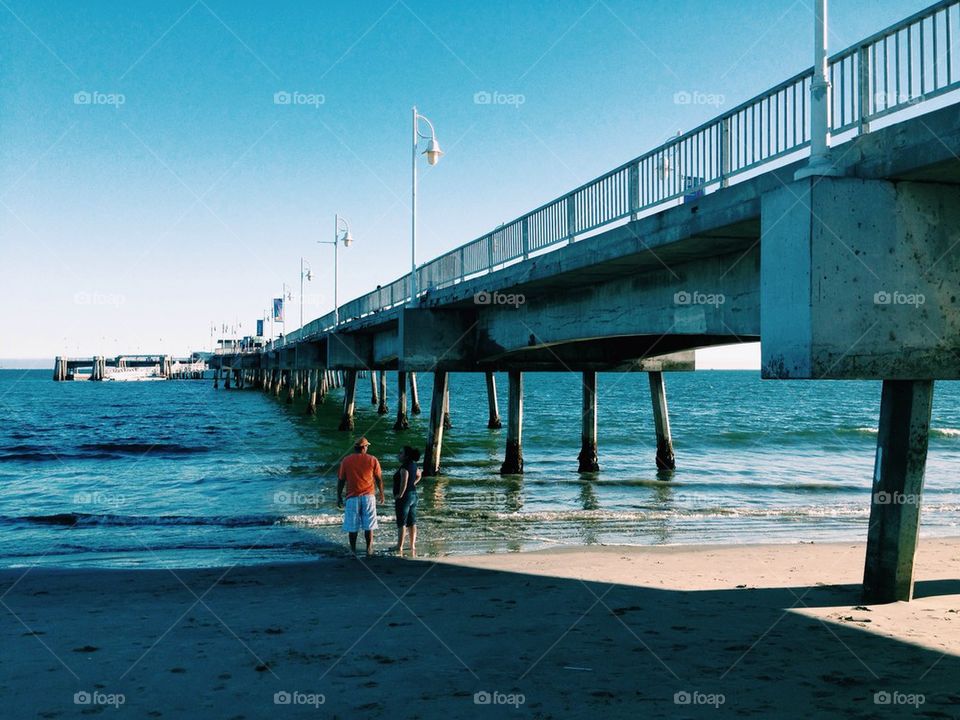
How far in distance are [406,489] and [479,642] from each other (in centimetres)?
441

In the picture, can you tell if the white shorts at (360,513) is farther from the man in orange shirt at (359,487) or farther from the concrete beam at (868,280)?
the concrete beam at (868,280)

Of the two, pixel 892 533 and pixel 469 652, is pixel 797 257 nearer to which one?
pixel 892 533

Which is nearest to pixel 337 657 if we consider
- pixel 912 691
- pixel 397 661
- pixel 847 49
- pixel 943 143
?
pixel 397 661

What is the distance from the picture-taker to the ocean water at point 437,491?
49.4ft

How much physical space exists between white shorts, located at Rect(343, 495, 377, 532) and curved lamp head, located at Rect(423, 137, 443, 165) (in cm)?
1319

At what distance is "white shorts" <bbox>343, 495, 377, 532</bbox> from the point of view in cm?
1170

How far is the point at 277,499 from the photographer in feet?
67.7

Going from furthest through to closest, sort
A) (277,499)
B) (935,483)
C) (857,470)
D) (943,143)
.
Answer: (857,470), (935,483), (277,499), (943,143)

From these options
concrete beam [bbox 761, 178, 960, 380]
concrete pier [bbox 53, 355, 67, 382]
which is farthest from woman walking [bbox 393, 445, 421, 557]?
concrete pier [bbox 53, 355, 67, 382]

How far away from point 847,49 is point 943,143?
196 centimetres

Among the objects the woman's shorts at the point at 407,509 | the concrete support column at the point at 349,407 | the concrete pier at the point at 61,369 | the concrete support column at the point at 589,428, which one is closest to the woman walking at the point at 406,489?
the woman's shorts at the point at 407,509

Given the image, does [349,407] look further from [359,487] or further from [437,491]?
[359,487]

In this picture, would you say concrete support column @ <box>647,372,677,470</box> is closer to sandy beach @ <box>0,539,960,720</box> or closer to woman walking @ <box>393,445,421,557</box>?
sandy beach @ <box>0,539,960,720</box>

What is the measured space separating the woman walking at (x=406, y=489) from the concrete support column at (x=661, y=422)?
14775 millimetres
